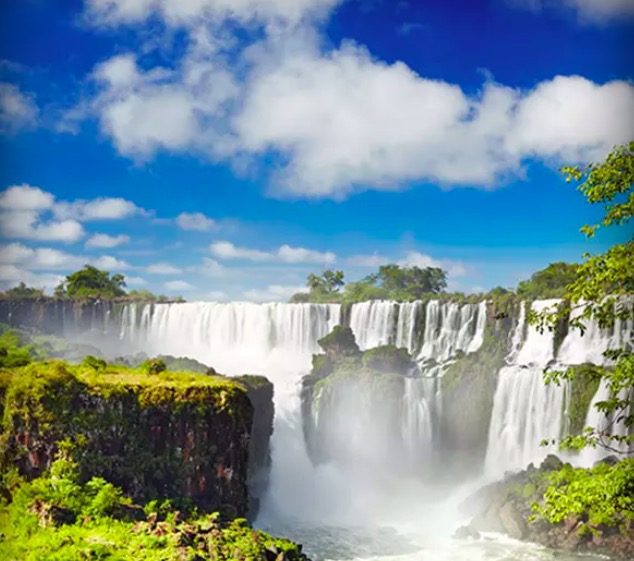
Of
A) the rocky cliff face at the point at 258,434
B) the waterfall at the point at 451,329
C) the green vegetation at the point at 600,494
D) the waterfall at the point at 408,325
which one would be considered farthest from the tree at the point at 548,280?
the green vegetation at the point at 600,494

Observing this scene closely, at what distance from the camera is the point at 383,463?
62.3ft

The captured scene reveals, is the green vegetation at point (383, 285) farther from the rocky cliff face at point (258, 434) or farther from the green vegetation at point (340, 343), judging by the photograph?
the rocky cliff face at point (258, 434)

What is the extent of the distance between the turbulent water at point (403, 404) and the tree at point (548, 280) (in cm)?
257

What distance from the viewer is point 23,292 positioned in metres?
28.0

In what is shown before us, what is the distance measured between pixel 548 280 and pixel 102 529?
20.3 meters

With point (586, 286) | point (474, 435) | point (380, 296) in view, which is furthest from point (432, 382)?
point (586, 286)

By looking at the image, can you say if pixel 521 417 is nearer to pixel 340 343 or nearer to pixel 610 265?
pixel 340 343

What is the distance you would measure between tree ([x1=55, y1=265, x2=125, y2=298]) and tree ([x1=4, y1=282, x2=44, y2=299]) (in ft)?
3.26

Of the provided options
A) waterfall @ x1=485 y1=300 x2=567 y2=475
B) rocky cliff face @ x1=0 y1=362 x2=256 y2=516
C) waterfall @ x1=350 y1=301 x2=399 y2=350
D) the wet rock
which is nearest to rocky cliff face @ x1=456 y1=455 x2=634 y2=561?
the wet rock

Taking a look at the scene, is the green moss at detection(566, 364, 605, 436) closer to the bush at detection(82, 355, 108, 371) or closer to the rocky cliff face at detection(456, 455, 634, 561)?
the rocky cliff face at detection(456, 455, 634, 561)

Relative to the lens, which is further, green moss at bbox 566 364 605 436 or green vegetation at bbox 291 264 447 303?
green vegetation at bbox 291 264 447 303

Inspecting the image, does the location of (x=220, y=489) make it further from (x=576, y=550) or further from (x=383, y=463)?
(x=383, y=463)

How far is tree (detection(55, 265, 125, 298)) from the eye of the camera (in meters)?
29.2

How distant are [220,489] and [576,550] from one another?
26.1 ft
